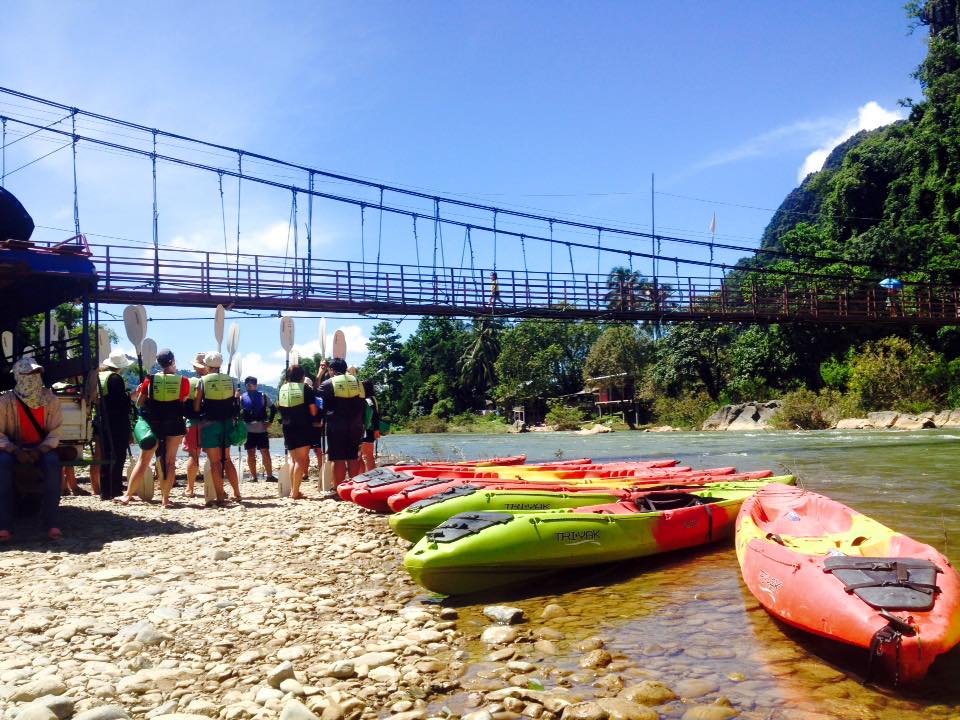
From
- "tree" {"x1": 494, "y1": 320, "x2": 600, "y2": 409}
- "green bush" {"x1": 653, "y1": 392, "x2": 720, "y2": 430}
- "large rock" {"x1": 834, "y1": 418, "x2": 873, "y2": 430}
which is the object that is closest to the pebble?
"large rock" {"x1": 834, "y1": 418, "x2": 873, "y2": 430}

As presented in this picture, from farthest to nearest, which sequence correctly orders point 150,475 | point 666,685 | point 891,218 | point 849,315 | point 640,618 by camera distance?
point 891,218 → point 849,315 → point 150,475 → point 640,618 → point 666,685

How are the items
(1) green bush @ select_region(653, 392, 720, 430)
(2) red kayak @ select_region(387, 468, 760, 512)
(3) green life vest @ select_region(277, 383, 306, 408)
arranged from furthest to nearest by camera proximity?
1. (1) green bush @ select_region(653, 392, 720, 430)
2. (3) green life vest @ select_region(277, 383, 306, 408)
3. (2) red kayak @ select_region(387, 468, 760, 512)

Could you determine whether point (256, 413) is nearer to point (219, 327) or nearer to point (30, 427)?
point (219, 327)

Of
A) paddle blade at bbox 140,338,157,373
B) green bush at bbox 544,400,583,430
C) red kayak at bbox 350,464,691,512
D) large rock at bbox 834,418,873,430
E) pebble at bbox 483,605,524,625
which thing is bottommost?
green bush at bbox 544,400,583,430

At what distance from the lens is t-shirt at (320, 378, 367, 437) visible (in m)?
6.57

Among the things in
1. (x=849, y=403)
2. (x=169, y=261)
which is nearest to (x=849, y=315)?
(x=849, y=403)

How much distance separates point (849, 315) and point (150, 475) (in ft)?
66.9

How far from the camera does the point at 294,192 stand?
690 inches

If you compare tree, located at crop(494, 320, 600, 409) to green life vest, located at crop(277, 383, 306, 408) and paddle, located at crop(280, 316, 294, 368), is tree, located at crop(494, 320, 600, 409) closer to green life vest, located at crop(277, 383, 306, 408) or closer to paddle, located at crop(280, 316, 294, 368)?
paddle, located at crop(280, 316, 294, 368)

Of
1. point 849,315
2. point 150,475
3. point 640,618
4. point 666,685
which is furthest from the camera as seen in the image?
point 849,315

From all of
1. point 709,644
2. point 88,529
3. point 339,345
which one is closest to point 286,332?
point 339,345

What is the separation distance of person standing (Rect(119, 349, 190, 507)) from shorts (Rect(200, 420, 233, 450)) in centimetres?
19

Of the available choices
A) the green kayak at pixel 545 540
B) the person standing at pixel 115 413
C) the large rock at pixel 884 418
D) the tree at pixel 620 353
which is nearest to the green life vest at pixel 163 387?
the person standing at pixel 115 413

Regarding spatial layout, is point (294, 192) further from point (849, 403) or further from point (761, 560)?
point (849, 403)
